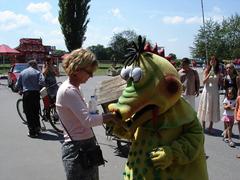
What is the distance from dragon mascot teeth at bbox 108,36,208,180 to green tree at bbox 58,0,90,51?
140 ft

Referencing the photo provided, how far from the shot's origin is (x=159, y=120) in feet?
10.1

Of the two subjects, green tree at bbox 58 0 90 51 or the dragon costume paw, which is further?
green tree at bbox 58 0 90 51

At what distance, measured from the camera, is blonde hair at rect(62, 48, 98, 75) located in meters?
3.83

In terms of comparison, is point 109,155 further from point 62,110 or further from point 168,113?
point 168,113

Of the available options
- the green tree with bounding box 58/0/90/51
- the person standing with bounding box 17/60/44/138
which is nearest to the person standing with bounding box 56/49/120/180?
the person standing with bounding box 17/60/44/138

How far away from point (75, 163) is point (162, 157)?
1.22 meters

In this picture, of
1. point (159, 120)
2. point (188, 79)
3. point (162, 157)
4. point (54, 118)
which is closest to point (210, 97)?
point (188, 79)

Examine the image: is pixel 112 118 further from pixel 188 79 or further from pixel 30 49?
pixel 30 49

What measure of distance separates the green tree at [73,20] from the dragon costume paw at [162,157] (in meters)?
42.9

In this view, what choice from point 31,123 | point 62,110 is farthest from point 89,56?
point 31,123

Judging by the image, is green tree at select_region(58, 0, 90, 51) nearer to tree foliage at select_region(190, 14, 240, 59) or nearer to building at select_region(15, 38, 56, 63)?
building at select_region(15, 38, 56, 63)

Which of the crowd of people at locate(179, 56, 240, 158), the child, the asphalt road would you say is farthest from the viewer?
the crowd of people at locate(179, 56, 240, 158)

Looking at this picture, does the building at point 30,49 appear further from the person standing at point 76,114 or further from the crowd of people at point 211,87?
the person standing at point 76,114

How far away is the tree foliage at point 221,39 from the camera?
4847 centimetres
